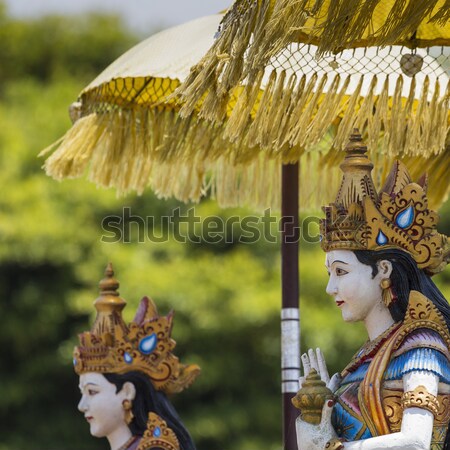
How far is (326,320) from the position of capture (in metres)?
10.0

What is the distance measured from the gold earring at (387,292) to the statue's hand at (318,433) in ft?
1.10

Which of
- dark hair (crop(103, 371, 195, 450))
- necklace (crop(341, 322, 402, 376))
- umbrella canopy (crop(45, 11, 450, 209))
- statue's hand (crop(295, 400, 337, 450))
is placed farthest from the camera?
dark hair (crop(103, 371, 195, 450))

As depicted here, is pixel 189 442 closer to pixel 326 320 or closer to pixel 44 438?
pixel 326 320

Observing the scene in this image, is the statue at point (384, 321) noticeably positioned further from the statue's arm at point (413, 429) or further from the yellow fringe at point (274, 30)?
the yellow fringe at point (274, 30)

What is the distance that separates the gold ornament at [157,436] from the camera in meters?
4.56

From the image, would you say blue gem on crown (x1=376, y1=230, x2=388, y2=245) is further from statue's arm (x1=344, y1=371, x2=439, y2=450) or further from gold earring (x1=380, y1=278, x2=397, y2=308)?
statue's arm (x1=344, y1=371, x2=439, y2=450)

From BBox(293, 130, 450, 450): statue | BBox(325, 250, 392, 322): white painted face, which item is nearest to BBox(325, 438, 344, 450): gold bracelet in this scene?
BBox(293, 130, 450, 450): statue

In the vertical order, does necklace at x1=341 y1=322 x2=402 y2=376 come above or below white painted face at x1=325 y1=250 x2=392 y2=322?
below

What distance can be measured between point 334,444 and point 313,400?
0.14 meters

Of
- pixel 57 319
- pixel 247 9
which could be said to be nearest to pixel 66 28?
pixel 57 319

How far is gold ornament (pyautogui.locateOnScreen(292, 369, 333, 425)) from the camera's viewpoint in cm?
336

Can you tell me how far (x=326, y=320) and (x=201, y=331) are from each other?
112 centimetres

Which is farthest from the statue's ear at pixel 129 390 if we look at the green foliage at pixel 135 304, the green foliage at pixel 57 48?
the green foliage at pixel 57 48

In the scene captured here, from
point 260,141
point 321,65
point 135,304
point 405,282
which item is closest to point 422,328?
point 405,282
